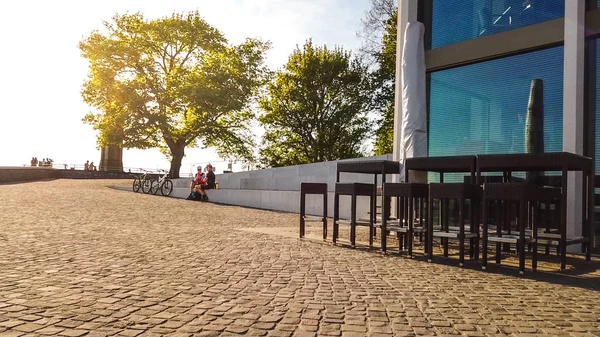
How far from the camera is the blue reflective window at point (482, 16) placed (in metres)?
9.73

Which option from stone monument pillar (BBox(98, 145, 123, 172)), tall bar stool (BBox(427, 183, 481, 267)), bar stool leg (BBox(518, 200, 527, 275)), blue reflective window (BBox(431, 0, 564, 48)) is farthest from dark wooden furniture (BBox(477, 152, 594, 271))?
stone monument pillar (BBox(98, 145, 123, 172))

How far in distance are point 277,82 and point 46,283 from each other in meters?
25.6

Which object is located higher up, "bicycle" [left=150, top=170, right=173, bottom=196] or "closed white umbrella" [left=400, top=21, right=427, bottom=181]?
"closed white umbrella" [left=400, top=21, right=427, bottom=181]

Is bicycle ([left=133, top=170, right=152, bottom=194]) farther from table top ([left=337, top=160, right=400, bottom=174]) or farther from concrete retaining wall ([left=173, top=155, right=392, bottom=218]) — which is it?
table top ([left=337, top=160, right=400, bottom=174])

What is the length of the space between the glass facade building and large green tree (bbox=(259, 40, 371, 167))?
1562cm

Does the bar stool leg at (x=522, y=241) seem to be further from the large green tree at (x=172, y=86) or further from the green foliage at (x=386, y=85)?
the large green tree at (x=172, y=86)

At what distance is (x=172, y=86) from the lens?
97.7 feet

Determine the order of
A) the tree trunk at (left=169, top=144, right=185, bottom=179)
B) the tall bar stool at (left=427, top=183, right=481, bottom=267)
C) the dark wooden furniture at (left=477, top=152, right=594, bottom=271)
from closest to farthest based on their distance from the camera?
the dark wooden furniture at (left=477, top=152, right=594, bottom=271)
the tall bar stool at (left=427, top=183, right=481, bottom=267)
the tree trunk at (left=169, top=144, right=185, bottom=179)

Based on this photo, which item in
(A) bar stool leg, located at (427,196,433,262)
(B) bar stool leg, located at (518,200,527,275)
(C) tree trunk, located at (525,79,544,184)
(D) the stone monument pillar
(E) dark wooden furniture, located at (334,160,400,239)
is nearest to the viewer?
(B) bar stool leg, located at (518,200,527,275)

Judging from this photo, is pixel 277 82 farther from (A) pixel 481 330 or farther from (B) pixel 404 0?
(A) pixel 481 330

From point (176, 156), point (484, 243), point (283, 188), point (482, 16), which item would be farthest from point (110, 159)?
point (484, 243)

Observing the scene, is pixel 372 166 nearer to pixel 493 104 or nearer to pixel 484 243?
pixel 484 243

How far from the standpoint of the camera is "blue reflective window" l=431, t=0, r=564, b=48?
9727 millimetres

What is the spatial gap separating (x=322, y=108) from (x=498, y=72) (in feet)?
58.7
